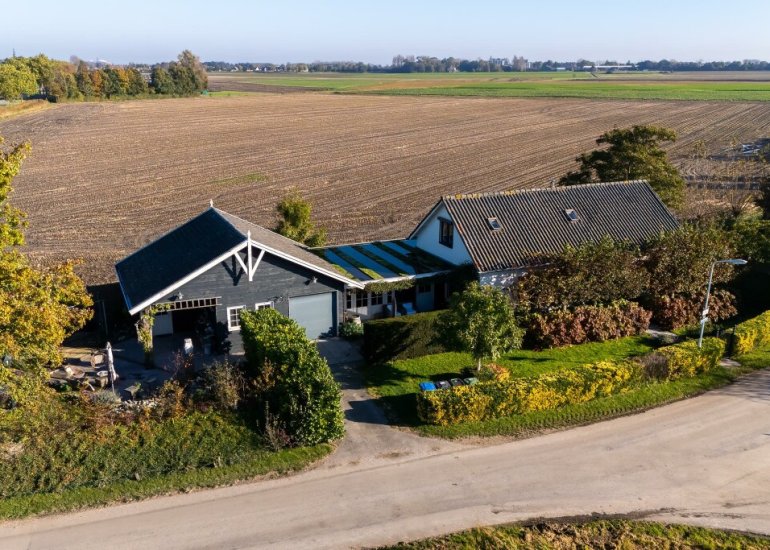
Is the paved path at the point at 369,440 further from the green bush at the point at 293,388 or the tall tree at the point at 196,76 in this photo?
the tall tree at the point at 196,76

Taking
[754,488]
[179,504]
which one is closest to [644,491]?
[754,488]

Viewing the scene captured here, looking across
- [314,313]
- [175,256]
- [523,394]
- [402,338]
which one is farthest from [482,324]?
[175,256]

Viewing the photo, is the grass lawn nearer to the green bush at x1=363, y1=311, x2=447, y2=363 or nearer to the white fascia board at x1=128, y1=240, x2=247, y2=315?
the green bush at x1=363, y1=311, x2=447, y2=363

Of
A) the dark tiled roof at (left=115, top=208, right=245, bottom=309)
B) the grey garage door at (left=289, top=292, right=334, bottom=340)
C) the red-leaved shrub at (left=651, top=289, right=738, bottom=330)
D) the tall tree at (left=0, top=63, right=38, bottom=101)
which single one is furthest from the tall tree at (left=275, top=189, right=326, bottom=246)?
the tall tree at (left=0, top=63, right=38, bottom=101)

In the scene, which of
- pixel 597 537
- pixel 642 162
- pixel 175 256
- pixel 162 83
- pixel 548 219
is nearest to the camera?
pixel 597 537

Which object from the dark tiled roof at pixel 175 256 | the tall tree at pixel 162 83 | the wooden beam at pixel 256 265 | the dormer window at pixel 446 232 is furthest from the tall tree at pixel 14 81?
the wooden beam at pixel 256 265

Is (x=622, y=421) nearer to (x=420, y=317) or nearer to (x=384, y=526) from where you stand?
(x=420, y=317)

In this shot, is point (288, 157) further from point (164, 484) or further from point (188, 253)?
point (164, 484)
